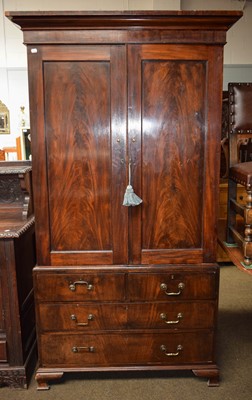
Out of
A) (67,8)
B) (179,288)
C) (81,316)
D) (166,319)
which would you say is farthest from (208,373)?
(67,8)

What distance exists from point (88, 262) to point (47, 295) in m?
0.29

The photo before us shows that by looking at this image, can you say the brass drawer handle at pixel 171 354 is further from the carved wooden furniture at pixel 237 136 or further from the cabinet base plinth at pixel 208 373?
the carved wooden furniture at pixel 237 136

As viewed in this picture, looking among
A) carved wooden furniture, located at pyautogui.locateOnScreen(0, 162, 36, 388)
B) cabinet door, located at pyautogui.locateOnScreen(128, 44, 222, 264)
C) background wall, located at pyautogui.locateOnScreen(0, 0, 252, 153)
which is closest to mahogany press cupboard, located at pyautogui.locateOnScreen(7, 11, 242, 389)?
cabinet door, located at pyautogui.locateOnScreen(128, 44, 222, 264)

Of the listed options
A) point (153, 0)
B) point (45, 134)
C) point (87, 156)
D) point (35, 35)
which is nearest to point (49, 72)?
point (35, 35)

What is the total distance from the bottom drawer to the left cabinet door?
446 mm

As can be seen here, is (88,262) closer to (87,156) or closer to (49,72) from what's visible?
(87,156)

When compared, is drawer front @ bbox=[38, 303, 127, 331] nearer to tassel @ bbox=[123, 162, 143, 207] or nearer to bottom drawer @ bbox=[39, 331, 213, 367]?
bottom drawer @ bbox=[39, 331, 213, 367]

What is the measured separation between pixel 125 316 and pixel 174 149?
0.95 meters

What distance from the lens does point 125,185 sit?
1804mm

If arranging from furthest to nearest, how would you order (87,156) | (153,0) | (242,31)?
(242,31), (153,0), (87,156)

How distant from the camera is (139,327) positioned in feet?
6.31

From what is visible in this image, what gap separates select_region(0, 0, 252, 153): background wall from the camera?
459 centimetres

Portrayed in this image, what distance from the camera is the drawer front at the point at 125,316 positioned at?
191 centimetres

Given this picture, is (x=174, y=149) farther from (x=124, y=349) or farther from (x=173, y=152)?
(x=124, y=349)
